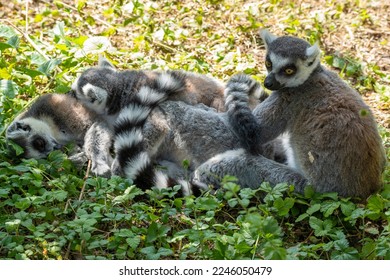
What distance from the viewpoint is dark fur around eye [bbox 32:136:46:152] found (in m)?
6.02

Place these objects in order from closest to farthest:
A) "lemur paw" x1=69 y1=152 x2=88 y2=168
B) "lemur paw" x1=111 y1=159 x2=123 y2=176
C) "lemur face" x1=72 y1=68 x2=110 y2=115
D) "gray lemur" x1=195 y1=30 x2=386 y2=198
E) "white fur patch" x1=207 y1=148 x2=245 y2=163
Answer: "gray lemur" x1=195 y1=30 x2=386 y2=198
"white fur patch" x1=207 y1=148 x2=245 y2=163
"lemur paw" x1=111 y1=159 x2=123 y2=176
"lemur paw" x1=69 y1=152 x2=88 y2=168
"lemur face" x1=72 y1=68 x2=110 y2=115

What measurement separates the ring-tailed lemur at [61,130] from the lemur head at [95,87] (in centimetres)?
11

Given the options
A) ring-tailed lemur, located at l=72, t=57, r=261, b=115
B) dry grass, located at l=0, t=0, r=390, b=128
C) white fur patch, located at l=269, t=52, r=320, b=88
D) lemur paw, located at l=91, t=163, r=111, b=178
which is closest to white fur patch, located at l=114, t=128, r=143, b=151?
lemur paw, located at l=91, t=163, r=111, b=178

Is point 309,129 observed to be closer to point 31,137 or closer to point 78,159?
point 78,159

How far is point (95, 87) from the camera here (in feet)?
20.1

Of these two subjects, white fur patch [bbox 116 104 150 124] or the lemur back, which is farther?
white fur patch [bbox 116 104 150 124]

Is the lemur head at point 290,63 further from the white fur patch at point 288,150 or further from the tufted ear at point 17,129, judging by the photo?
the tufted ear at point 17,129

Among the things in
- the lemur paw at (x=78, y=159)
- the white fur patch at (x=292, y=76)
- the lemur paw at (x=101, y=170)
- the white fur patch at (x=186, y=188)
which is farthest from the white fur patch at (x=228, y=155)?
the lemur paw at (x=78, y=159)

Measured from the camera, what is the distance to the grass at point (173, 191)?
4.60m

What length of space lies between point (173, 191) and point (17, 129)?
5.42ft

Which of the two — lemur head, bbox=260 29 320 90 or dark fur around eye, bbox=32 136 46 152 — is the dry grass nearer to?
dark fur around eye, bbox=32 136 46 152

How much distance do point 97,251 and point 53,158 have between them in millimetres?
1392

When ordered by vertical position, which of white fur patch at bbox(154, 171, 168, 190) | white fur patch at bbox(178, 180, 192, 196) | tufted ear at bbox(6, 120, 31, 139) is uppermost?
white fur patch at bbox(154, 171, 168, 190)

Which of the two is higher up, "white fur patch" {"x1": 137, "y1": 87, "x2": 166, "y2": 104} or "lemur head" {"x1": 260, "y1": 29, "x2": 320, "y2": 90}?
"lemur head" {"x1": 260, "y1": 29, "x2": 320, "y2": 90}
